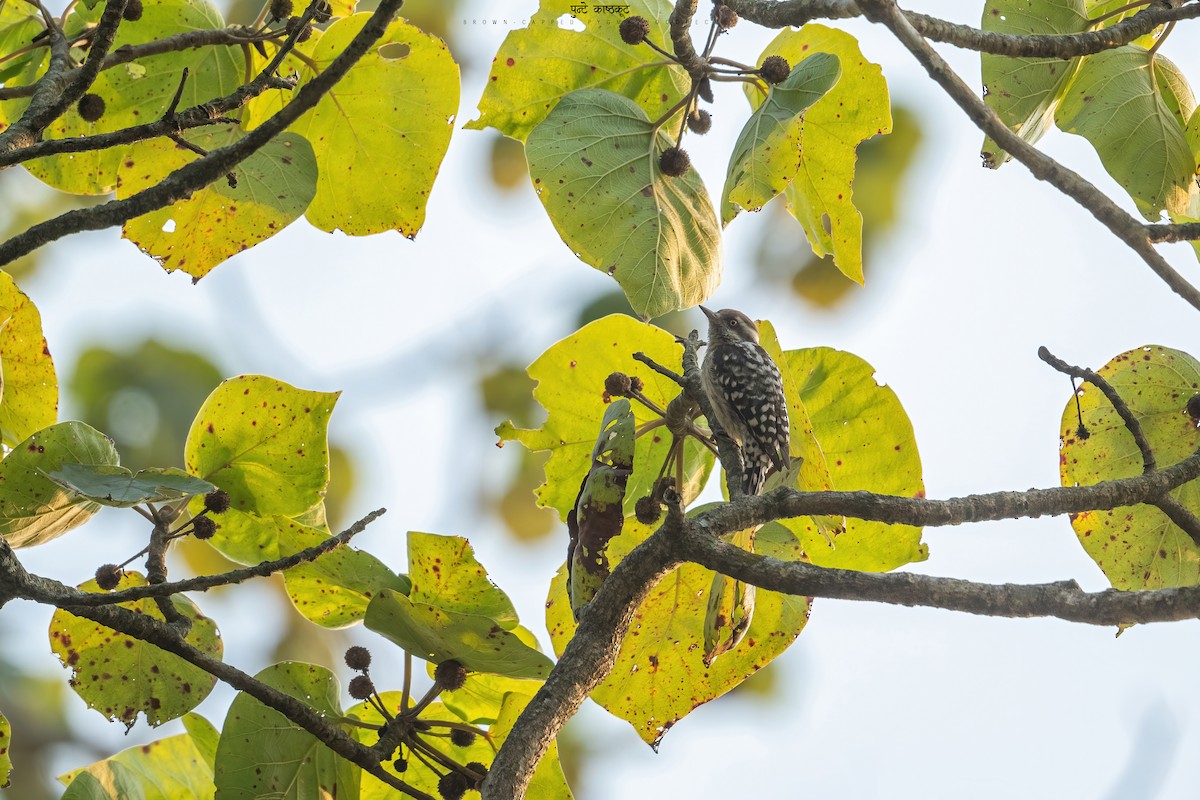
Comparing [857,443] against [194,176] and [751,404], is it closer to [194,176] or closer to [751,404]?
A: [194,176]

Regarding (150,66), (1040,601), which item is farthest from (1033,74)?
(150,66)

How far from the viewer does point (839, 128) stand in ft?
9.04

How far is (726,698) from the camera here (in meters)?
5.65

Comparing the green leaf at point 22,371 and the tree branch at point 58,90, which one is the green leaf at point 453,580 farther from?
the tree branch at point 58,90

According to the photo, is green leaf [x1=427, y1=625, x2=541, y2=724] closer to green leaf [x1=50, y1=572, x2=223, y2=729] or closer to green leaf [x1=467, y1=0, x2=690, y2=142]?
green leaf [x1=50, y1=572, x2=223, y2=729]

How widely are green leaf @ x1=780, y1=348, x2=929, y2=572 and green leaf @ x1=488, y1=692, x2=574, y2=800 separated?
757 millimetres

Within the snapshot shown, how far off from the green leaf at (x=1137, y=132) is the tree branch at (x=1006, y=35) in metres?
0.27

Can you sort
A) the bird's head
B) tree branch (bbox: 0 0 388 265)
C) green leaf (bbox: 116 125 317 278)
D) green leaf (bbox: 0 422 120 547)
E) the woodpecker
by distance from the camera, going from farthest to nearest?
the bird's head → the woodpecker → green leaf (bbox: 116 125 317 278) → green leaf (bbox: 0 422 120 547) → tree branch (bbox: 0 0 388 265)

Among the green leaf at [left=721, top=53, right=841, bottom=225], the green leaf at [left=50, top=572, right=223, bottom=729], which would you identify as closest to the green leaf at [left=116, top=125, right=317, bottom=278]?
the green leaf at [left=50, top=572, right=223, bottom=729]

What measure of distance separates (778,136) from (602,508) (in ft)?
2.92

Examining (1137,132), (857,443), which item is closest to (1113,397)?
(857,443)

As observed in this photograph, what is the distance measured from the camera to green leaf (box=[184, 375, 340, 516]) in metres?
2.29

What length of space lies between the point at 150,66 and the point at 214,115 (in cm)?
99

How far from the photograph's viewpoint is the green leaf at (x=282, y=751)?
218 cm
